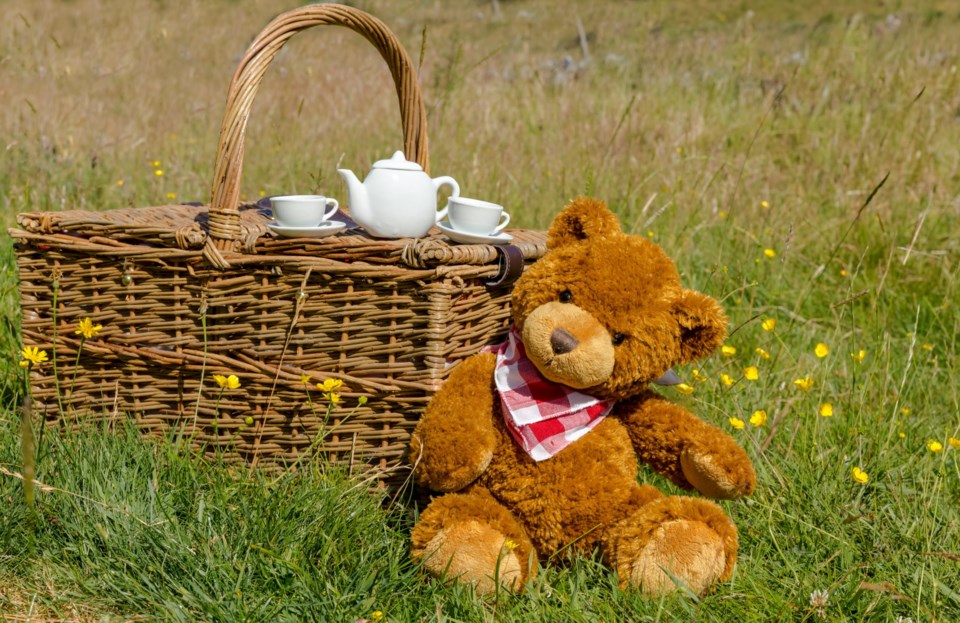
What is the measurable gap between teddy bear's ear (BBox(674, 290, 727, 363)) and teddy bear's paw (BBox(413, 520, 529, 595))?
1.88 ft

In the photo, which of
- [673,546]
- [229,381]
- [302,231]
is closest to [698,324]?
[673,546]

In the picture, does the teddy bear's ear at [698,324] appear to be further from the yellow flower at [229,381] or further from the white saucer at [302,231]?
the yellow flower at [229,381]

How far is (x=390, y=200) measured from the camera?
1.95m

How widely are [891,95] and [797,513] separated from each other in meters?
3.59

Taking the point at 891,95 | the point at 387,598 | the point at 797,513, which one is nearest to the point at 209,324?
the point at 387,598

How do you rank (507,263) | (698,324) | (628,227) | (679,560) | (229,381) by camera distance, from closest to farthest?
(679,560) → (698,324) → (229,381) → (507,263) → (628,227)

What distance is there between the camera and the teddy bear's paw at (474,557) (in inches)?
62.6

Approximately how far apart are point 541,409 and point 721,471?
1.33 ft

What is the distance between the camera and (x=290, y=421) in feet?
6.59

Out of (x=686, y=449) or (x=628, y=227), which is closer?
(x=686, y=449)

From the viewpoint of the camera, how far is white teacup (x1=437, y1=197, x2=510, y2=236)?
6.48 ft

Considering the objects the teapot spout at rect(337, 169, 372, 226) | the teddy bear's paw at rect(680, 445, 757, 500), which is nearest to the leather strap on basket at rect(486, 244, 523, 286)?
the teapot spout at rect(337, 169, 372, 226)

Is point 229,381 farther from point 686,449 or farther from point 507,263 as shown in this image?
point 686,449

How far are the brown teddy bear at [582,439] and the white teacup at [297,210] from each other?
53 cm
